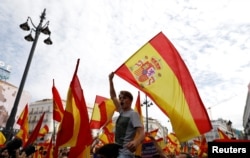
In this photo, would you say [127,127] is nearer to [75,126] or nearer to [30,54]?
[75,126]

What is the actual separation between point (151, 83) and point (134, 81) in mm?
309

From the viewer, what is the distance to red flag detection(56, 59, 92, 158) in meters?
4.96

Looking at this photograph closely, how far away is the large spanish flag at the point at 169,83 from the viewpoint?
15.4 feet

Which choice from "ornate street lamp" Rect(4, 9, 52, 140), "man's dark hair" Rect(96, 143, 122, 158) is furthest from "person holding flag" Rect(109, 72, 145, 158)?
"ornate street lamp" Rect(4, 9, 52, 140)

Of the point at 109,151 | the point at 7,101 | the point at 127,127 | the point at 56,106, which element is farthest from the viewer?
the point at 7,101

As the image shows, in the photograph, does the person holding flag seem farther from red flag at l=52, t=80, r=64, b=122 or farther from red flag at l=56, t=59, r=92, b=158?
red flag at l=52, t=80, r=64, b=122

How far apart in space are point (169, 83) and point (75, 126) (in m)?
1.80

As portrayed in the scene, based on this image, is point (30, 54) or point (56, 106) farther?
point (30, 54)

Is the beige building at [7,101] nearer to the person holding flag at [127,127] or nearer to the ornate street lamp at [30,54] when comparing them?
the ornate street lamp at [30,54]

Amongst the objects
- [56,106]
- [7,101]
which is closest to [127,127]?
[56,106]

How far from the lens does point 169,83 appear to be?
17.1 feet

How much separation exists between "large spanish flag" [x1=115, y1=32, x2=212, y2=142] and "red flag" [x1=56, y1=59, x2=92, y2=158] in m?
0.87

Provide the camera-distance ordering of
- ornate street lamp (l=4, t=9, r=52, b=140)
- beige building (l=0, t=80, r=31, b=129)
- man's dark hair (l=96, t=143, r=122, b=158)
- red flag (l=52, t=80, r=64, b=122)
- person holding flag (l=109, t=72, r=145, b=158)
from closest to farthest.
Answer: man's dark hair (l=96, t=143, r=122, b=158)
person holding flag (l=109, t=72, r=145, b=158)
red flag (l=52, t=80, r=64, b=122)
ornate street lamp (l=4, t=9, r=52, b=140)
beige building (l=0, t=80, r=31, b=129)

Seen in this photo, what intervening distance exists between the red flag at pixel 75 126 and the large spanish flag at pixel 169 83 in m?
0.87
